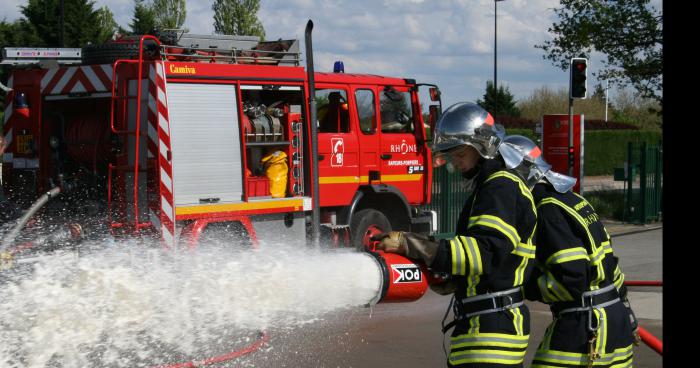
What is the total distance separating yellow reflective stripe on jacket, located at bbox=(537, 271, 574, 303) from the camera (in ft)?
12.5

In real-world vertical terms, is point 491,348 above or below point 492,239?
below

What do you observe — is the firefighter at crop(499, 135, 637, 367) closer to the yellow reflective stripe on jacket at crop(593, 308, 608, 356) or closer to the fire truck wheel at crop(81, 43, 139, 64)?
the yellow reflective stripe on jacket at crop(593, 308, 608, 356)

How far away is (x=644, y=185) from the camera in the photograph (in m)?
→ 18.0

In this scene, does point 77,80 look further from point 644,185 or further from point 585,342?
point 644,185

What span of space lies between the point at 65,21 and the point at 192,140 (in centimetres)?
3094

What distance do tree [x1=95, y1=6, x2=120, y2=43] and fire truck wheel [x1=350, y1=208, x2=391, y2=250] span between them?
30.8 metres

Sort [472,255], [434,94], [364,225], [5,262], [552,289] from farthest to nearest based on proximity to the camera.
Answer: [434,94]
[364,225]
[5,262]
[552,289]
[472,255]

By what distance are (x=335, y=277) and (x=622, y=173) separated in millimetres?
15502

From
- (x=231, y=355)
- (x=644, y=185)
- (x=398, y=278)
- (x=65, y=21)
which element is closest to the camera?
(x=398, y=278)

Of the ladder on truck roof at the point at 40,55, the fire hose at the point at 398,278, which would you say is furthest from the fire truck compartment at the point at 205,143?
the fire hose at the point at 398,278

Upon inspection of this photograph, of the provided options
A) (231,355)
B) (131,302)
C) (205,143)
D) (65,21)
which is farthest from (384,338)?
(65,21)

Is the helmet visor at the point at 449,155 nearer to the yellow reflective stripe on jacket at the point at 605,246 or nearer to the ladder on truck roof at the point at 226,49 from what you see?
the yellow reflective stripe on jacket at the point at 605,246
